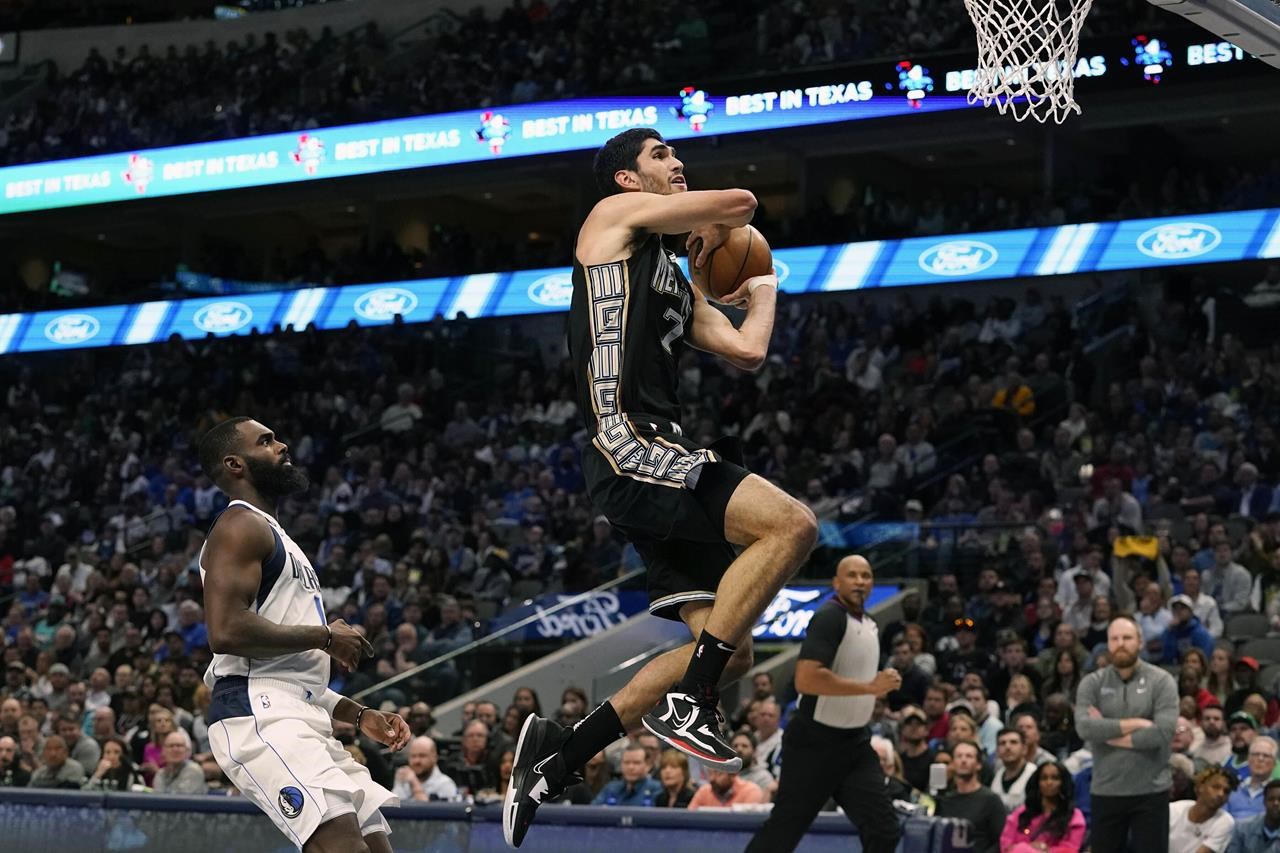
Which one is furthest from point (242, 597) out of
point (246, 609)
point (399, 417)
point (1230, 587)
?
point (399, 417)

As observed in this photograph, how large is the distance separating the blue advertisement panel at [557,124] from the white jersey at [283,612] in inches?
569

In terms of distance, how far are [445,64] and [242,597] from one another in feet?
73.7

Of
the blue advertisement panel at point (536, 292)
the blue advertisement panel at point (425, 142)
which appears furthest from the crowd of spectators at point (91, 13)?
the blue advertisement panel at point (536, 292)

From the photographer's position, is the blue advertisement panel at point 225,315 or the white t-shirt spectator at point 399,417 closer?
the white t-shirt spectator at point 399,417

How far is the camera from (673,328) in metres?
5.64

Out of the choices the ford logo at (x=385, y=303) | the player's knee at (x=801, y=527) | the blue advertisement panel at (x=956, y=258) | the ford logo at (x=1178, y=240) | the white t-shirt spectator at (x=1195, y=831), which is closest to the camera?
the player's knee at (x=801, y=527)

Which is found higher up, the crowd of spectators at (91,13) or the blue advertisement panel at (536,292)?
the crowd of spectators at (91,13)

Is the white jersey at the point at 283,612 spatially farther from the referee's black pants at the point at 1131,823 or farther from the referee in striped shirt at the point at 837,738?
the referee's black pants at the point at 1131,823

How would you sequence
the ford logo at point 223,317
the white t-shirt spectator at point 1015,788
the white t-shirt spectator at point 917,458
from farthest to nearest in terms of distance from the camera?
1. the ford logo at point 223,317
2. the white t-shirt spectator at point 917,458
3. the white t-shirt spectator at point 1015,788

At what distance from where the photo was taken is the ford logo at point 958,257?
22.9m

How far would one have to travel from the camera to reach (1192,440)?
18.0 m

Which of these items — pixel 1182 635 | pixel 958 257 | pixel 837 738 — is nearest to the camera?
pixel 837 738

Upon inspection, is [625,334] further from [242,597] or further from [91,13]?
[91,13]

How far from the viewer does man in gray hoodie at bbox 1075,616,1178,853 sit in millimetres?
9125
